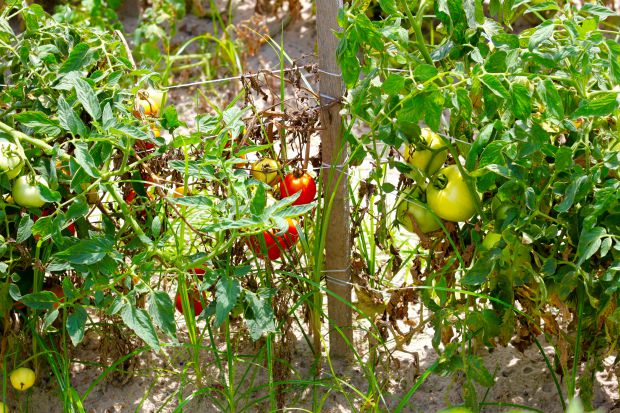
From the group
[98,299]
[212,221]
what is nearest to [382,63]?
[212,221]

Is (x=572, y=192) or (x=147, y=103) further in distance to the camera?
(x=147, y=103)

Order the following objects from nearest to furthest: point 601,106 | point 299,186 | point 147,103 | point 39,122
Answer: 1. point 601,106
2. point 39,122
3. point 299,186
4. point 147,103

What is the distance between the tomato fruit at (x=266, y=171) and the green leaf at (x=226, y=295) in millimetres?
329

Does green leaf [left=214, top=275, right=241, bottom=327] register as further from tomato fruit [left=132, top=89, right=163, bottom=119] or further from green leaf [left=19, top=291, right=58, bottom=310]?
tomato fruit [left=132, top=89, right=163, bottom=119]

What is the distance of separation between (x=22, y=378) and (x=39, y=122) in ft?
2.06

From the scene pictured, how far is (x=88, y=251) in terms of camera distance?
5.32ft

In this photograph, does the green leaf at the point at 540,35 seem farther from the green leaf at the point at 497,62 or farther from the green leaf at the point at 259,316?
the green leaf at the point at 259,316

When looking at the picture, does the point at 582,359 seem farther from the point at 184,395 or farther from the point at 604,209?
the point at 184,395

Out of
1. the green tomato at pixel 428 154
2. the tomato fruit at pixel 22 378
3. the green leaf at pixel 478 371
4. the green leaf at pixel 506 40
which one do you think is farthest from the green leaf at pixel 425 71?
the tomato fruit at pixel 22 378

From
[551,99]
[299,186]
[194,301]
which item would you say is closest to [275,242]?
[299,186]

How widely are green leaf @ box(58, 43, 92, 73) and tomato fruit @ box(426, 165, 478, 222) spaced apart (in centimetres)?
72

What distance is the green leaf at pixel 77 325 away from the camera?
1.64m

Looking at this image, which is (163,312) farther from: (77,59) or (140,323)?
(77,59)

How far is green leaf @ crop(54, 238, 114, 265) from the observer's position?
1602mm
